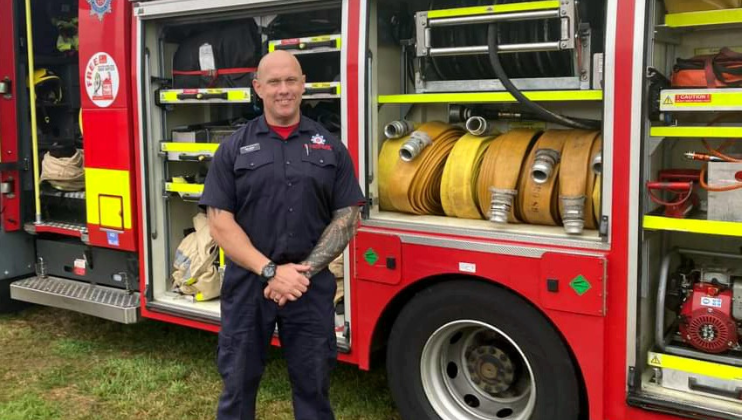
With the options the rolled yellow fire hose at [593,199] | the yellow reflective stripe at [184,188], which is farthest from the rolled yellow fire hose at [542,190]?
the yellow reflective stripe at [184,188]

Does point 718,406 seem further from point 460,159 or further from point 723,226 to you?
point 460,159

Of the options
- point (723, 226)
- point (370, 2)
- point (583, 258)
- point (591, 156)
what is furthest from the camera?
point (370, 2)

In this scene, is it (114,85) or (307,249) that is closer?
(307,249)

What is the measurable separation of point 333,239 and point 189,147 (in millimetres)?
1908

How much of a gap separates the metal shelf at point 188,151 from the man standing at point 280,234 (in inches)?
62.0

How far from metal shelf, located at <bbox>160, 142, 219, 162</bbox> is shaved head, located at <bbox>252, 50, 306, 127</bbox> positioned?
1.64 meters

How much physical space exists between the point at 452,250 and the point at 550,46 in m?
1.04

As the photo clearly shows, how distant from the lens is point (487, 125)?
3.95m

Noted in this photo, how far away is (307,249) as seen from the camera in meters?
3.24

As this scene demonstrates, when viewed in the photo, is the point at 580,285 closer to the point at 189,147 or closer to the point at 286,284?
the point at 286,284

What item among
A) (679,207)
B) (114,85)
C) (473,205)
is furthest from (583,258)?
(114,85)

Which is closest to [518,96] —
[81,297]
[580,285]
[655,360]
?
[580,285]

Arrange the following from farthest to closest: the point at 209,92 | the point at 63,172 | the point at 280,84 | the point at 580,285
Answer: the point at 63,172
the point at 209,92
the point at 580,285
the point at 280,84

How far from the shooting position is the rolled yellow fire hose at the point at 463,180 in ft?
12.5
